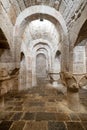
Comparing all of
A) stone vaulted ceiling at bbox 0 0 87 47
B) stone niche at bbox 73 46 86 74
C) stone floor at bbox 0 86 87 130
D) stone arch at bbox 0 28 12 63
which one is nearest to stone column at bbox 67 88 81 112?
stone floor at bbox 0 86 87 130

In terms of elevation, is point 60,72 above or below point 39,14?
below

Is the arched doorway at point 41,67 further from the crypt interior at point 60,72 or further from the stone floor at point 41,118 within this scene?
the stone floor at point 41,118

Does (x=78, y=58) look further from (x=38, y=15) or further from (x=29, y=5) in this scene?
(x=29, y=5)

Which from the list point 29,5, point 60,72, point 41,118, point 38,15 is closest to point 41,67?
point 38,15

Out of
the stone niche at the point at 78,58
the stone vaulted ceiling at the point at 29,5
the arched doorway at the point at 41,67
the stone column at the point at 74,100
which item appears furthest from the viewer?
the arched doorway at the point at 41,67

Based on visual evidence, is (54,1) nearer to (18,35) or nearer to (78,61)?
(18,35)

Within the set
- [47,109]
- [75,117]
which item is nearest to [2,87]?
[47,109]

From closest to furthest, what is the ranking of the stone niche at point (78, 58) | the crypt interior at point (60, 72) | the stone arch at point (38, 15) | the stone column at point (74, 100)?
the crypt interior at point (60, 72) → the stone column at point (74, 100) → the stone niche at point (78, 58) → the stone arch at point (38, 15)

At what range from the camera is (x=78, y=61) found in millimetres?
4730

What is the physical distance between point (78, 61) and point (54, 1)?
6.93 ft

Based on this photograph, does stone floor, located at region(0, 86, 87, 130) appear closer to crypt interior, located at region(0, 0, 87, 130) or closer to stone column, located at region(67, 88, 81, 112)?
crypt interior, located at region(0, 0, 87, 130)

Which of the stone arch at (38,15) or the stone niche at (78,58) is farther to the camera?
the stone arch at (38,15)

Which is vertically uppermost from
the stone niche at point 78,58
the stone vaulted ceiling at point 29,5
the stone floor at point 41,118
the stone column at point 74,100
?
the stone vaulted ceiling at point 29,5

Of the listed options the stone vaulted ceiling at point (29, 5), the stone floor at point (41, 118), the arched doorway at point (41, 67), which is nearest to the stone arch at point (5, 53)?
the stone vaulted ceiling at point (29, 5)
